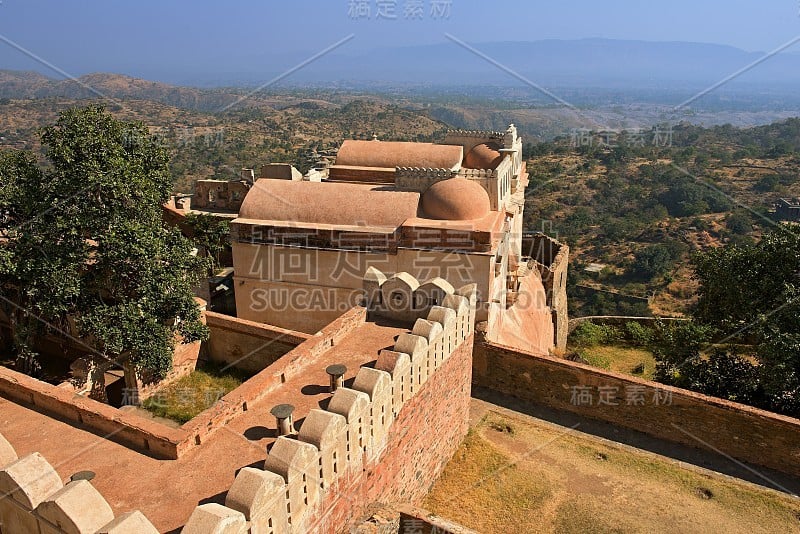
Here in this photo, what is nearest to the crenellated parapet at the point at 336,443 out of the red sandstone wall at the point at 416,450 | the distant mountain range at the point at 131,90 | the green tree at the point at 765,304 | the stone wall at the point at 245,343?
the red sandstone wall at the point at 416,450

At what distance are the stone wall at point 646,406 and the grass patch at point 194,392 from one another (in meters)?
6.15

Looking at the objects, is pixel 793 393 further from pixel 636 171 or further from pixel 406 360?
pixel 636 171

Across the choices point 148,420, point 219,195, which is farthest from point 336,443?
point 219,195

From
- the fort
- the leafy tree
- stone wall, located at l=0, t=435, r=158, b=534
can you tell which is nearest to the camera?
stone wall, located at l=0, t=435, r=158, b=534

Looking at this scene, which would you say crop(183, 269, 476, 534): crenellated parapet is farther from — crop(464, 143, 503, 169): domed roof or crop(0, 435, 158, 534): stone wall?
crop(464, 143, 503, 169): domed roof

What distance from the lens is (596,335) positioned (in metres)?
22.7

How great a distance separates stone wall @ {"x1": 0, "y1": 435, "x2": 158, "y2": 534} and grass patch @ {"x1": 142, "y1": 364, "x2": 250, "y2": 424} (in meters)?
6.08

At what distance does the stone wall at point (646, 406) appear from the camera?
452 inches

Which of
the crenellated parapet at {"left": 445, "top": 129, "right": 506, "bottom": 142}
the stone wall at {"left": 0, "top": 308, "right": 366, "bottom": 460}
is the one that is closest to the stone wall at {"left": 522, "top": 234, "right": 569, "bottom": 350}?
the crenellated parapet at {"left": 445, "top": 129, "right": 506, "bottom": 142}

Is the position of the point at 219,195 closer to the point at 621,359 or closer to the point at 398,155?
the point at 398,155

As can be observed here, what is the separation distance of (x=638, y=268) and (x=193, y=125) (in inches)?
2958

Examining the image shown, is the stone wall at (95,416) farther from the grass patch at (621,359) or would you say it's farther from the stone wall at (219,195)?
the stone wall at (219,195)

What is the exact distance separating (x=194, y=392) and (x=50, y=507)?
27.0 ft

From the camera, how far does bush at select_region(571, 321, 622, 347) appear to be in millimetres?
22469
